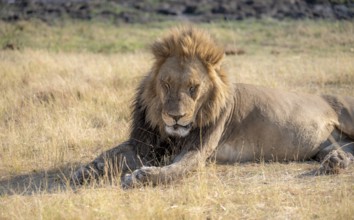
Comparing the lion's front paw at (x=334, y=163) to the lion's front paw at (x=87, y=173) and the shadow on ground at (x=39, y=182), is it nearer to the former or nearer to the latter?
the lion's front paw at (x=87, y=173)

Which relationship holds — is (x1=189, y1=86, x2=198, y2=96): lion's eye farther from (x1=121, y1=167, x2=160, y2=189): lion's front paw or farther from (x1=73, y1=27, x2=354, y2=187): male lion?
(x1=121, y1=167, x2=160, y2=189): lion's front paw

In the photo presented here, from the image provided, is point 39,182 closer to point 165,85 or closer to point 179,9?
point 165,85

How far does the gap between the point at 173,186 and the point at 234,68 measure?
7.12 metres

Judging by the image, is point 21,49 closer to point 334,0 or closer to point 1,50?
point 1,50

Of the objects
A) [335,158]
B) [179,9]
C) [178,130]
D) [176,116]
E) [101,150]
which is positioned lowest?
[101,150]

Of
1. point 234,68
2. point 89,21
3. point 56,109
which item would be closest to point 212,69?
point 56,109

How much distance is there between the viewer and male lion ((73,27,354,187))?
523 cm

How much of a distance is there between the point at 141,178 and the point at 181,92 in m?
0.80

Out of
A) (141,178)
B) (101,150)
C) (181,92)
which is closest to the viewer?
(141,178)

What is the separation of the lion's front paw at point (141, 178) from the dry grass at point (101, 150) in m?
0.10

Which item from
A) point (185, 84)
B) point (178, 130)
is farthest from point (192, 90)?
point (178, 130)

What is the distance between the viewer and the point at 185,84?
17.1ft

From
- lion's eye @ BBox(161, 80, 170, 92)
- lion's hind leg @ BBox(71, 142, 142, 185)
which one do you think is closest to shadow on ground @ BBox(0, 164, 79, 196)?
lion's hind leg @ BBox(71, 142, 142, 185)

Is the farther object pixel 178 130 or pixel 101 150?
pixel 101 150
